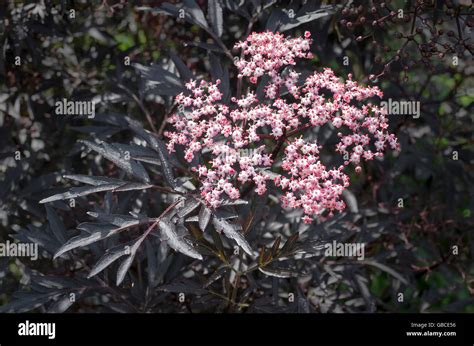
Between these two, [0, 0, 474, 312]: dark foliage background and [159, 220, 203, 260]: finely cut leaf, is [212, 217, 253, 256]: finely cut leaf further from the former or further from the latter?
[0, 0, 474, 312]: dark foliage background

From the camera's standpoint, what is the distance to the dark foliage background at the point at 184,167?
8.33 feet

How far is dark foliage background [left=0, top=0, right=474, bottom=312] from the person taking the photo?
8.33 feet

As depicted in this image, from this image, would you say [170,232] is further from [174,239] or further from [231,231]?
[231,231]

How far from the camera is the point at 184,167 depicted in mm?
2336

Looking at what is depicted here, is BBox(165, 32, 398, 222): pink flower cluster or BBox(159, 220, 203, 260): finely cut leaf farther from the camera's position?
BBox(165, 32, 398, 222): pink flower cluster

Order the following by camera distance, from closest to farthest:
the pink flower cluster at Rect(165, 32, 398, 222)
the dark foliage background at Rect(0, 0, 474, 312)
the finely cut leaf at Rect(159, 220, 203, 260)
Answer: the finely cut leaf at Rect(159, 220, 203, 260) → the pink flower cluster at Rect(165, 32, 398, 222) → the dark foliage background at Rect(0, 0, 474, 312)

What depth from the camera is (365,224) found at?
2838 mm

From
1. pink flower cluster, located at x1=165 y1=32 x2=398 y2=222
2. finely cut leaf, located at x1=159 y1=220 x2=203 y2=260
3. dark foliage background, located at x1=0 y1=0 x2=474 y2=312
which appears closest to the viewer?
finely cut leaf, located at x1=159 y1=220 x2=203 y2=260

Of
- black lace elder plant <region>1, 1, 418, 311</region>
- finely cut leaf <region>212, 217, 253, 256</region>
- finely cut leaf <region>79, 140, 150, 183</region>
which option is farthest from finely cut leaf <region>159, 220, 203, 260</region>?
finely cut leaf <region>79, 140, 150, 183</region>

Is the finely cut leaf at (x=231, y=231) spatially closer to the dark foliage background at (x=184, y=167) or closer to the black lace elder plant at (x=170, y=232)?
the black lace elder plant at (x=170, y=232)

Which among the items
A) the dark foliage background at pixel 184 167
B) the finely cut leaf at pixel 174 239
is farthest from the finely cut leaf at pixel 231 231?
the dark foliage background at pixel 184 167

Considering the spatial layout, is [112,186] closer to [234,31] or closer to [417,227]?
[234,31]

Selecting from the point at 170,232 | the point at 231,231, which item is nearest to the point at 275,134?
the point at 231,231

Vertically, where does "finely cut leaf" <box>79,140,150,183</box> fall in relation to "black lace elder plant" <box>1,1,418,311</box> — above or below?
above
